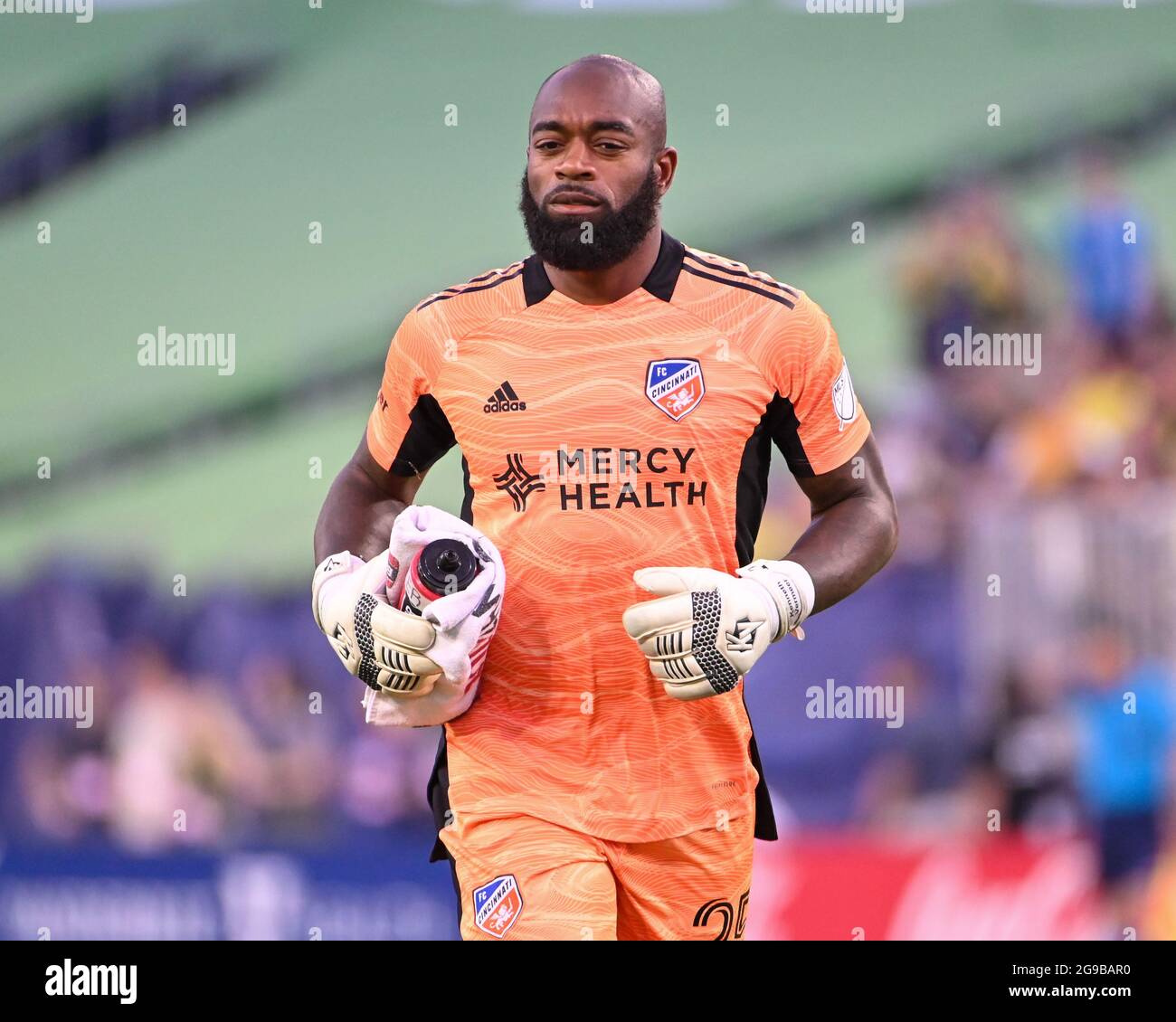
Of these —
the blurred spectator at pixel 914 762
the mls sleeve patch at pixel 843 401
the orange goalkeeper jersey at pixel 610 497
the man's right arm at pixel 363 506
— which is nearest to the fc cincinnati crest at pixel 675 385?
the orange goalkeeper jersey at pixel 610 497

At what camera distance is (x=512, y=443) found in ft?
9.86

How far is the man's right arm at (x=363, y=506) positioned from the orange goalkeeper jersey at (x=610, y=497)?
0.26 meters

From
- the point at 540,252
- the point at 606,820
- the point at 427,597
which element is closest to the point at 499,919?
the point at 606,820

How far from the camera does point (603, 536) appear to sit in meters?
2.97

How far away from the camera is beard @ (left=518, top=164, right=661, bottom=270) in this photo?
3.00m

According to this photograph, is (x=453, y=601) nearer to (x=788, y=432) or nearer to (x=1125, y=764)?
(x=788, y=432)

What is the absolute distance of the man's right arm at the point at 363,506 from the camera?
10.7 feet

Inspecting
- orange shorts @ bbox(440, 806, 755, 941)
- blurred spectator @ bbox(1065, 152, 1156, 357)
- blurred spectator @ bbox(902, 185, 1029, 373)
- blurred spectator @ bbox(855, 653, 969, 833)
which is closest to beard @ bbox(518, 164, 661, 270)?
orange shorts @ bbox(440, 806, 755, 941)

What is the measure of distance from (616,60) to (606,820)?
1.33 metres

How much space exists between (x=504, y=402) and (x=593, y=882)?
85 cm

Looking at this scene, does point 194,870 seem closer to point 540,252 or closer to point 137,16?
point 137,16

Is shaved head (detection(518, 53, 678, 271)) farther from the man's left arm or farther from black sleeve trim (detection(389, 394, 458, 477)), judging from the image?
the man's left arm

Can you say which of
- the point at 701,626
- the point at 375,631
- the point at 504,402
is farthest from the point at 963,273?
the point at 375,631

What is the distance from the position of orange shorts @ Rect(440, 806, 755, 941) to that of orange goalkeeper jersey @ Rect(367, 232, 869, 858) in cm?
4
